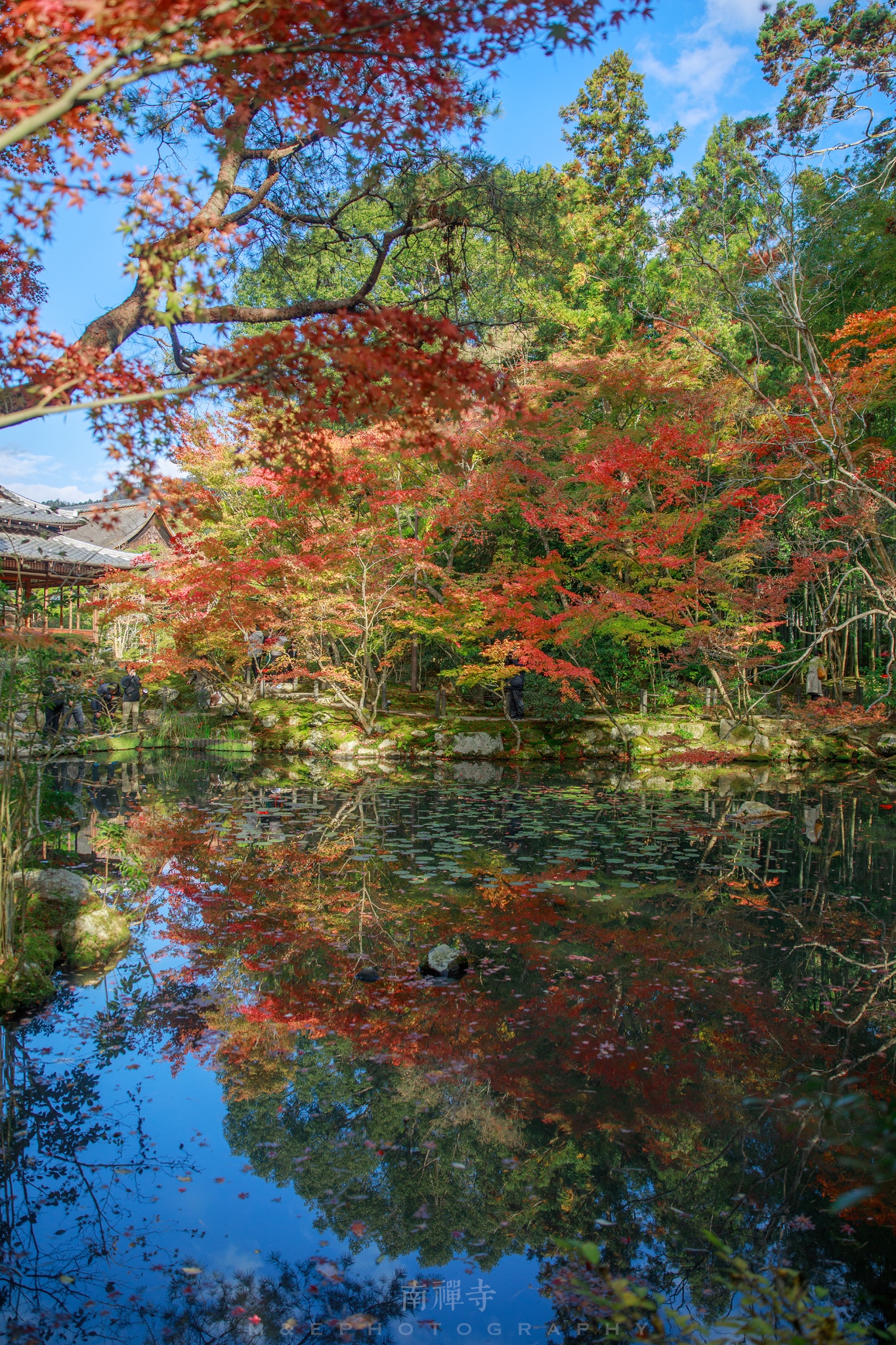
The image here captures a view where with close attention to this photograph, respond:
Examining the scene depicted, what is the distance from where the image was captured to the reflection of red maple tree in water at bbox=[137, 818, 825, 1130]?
11.8ft

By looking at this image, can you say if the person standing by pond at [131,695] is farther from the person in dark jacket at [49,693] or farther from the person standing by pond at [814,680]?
the person standing by pond at [814,680]

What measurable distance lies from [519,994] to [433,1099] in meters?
1.16

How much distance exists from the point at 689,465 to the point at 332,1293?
593 inches

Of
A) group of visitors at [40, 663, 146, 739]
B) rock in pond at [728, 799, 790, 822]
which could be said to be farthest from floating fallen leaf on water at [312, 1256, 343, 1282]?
group of visitors at [40, 663, 146, 739]

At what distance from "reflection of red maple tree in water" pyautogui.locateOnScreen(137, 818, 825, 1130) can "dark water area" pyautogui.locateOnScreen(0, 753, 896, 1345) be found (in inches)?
0.8

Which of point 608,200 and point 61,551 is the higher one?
point 608,200

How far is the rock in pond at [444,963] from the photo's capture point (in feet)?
15.3

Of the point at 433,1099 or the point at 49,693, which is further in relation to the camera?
the point at 49,693

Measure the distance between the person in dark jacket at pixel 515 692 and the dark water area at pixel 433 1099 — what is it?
7829 millimetres

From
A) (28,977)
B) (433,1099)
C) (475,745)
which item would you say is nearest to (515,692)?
(475,745)

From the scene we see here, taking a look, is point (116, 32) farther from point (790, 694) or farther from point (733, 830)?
point (790, 694)

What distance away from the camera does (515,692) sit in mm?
14648

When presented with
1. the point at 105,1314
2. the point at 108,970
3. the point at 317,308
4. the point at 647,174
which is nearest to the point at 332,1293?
the point at 105,1314

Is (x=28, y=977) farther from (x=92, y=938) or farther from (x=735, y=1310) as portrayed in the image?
(x=735, y=1310)
